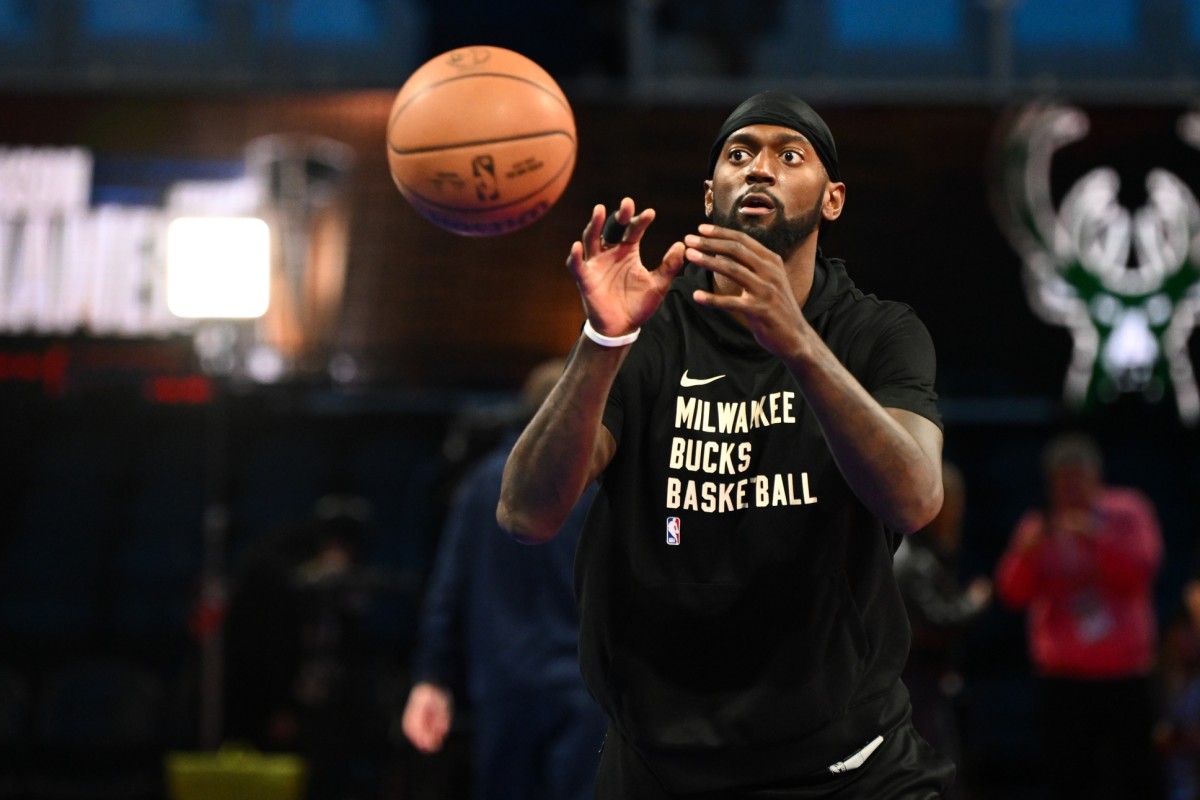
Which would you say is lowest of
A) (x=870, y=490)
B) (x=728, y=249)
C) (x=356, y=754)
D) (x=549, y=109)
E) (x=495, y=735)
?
(x=356, y=754)

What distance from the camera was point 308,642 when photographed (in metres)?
8.59

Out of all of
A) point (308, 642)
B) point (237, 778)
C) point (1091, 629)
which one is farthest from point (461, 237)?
point (1091, 629)

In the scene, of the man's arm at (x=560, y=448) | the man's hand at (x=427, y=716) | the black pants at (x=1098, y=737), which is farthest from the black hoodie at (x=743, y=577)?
the black pants at (x=1098, y=737)

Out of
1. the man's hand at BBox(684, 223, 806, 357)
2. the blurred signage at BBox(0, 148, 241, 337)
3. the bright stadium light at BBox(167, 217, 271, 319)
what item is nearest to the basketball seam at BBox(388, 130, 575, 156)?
the man's hand at BBox(684, 223, 806, 357)

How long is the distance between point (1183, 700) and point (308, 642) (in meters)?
4.72

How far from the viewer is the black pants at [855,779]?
246 cm

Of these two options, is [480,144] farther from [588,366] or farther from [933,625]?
[933,625]

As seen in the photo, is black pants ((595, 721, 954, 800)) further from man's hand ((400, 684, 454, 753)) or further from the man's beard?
man's hand ((400, 684, 454, 753))

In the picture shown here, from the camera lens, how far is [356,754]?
9.43 meters

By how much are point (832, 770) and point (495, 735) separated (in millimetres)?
2513

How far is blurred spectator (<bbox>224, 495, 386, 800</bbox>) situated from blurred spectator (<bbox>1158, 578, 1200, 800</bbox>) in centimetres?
412

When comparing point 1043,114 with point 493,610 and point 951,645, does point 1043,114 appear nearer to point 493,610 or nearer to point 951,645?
point 951,645

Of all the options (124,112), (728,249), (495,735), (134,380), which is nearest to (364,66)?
(124,112)

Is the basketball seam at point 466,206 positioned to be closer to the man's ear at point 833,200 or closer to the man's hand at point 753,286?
the man's ear at point 833,200
